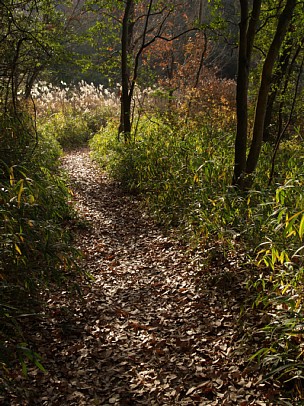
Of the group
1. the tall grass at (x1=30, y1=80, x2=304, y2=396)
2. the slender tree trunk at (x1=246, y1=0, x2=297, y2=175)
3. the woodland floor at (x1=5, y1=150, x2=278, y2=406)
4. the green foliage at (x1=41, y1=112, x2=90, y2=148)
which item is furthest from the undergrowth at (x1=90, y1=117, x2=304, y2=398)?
the green foliage at (x1=41, y1=112, x2=90, y2=148)

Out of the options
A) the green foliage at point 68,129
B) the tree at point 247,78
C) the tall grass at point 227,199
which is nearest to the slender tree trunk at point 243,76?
the tree at point 247,78

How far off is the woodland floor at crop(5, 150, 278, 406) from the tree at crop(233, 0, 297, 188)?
150 cm

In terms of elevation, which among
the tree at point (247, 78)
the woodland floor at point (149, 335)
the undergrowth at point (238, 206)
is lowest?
the woodland floor at point (149, 335)

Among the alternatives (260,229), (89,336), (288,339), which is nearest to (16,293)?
(89,336)

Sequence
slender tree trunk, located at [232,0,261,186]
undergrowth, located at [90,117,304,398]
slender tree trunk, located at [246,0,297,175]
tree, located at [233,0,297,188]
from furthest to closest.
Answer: slender tree trunk, located at [232,0,261,186] → tree, located at [233,0,297,188] → slender tree trunk, located at [246,0,297,175] → undergrowth, located at [90,117,304,398]

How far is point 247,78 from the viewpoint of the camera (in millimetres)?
5117

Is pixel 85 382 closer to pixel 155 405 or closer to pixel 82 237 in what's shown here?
pixel 155 405

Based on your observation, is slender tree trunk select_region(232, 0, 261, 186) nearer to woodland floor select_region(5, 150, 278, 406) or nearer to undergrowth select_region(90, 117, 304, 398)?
undergrowth select_region(90, 117, 304, 398)

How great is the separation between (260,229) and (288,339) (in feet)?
5.02

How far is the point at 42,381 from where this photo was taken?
2.93 metres

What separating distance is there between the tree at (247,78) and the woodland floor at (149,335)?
1.50 meters

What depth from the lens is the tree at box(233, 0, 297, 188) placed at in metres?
4.75

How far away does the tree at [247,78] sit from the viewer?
4.75 meters

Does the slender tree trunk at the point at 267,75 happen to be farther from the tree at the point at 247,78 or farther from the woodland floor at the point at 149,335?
the woodland floor at the point at 149,335
